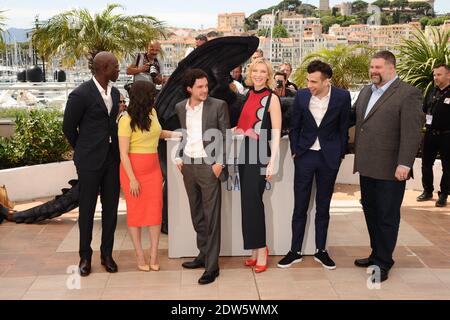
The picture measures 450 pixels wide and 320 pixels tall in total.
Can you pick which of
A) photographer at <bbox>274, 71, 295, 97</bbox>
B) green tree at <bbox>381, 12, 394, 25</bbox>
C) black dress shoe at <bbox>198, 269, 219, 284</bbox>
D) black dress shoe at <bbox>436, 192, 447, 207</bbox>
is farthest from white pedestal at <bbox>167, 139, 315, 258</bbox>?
green tree at <bbox>381, 12, 394, 25</bbox>

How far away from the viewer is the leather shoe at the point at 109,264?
4.29 meters

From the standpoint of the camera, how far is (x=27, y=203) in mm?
6828

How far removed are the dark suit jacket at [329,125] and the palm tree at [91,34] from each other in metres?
7.60

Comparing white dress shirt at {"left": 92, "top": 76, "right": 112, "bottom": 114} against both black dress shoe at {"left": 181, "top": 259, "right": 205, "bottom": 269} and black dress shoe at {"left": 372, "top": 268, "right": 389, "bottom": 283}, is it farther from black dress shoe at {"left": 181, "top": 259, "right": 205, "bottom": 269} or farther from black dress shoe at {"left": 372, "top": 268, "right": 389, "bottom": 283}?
black dress shoe at {"left": 372, "top": 268, "right": 389, "bottom": 283}

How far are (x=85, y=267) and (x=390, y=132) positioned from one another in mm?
2421

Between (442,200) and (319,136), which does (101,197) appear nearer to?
(319,136)

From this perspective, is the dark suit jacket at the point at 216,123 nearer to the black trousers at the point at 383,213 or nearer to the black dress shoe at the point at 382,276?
the black trousers at the point at 383,213

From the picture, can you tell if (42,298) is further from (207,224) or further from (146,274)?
(207,224)

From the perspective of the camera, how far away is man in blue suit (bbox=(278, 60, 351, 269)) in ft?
13.6

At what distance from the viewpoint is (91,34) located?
11.2m

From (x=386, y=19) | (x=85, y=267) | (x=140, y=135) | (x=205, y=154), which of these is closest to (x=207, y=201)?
(x=205, y=154)

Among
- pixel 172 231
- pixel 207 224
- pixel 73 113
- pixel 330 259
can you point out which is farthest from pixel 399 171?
pixel 73 113

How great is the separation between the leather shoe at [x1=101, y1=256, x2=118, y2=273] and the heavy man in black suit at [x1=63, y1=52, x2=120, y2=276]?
144 mm

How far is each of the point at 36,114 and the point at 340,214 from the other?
402 centimetres
